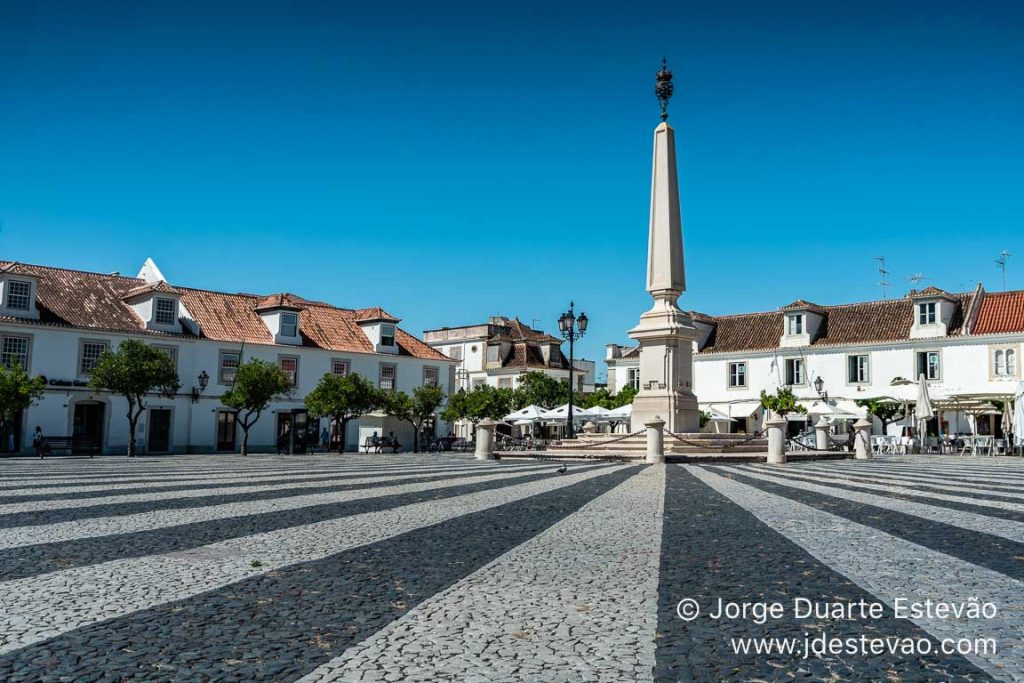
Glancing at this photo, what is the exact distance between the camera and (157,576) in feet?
16.3

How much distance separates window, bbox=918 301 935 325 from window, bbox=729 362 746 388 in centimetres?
952

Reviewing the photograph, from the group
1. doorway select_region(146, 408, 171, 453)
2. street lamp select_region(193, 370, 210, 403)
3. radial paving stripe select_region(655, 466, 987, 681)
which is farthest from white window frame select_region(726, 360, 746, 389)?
radial paving stripe select_region(655, 466, 987, 681)

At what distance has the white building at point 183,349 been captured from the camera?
115ft

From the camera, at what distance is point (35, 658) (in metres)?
3.37

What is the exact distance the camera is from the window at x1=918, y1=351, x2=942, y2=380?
134 ft

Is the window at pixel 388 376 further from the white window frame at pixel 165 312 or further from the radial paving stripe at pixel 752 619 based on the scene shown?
the radial paving stripe at pixel 752 619

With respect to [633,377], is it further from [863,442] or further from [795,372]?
[863,442]

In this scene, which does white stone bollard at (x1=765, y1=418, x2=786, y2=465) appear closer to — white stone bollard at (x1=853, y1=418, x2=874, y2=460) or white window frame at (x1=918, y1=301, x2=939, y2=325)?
white stone bollard at (x1=853, y1=418, x2=874, y2=460)

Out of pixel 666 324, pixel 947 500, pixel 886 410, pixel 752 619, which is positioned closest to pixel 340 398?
pixel 666 324

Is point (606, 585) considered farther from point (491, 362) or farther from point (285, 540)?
point (491, 362)

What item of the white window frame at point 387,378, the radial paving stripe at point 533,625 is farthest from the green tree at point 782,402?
the radial paving stripe at point 533,625

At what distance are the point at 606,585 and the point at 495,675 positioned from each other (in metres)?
1.70

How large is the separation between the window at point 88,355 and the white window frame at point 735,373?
31879 millimetres

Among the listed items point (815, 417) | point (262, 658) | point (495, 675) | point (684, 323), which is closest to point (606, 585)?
point (495, 675)
